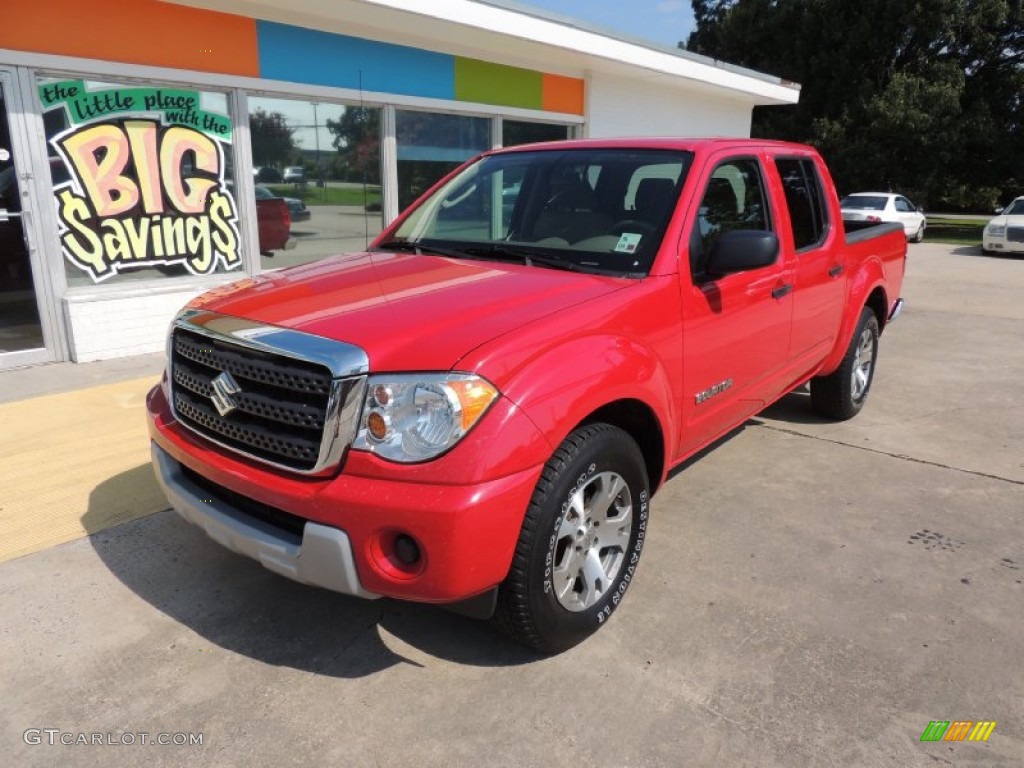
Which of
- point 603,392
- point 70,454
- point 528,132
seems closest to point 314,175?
point 528,132

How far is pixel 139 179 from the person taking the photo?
704 centimetres

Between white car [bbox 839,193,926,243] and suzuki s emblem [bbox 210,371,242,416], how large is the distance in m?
21.8

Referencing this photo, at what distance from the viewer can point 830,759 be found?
7.57ft

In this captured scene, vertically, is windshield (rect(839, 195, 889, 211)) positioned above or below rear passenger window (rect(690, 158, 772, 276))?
below

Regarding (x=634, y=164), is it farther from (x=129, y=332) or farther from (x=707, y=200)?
(x=129, y=332)

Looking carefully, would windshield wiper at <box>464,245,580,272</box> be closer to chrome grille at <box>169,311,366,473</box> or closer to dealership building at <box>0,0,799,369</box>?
chrome grille at <box>169,311,366,473</box>

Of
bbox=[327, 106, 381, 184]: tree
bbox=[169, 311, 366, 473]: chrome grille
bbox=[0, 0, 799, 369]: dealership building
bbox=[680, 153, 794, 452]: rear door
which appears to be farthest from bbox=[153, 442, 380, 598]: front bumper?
bbox=[327, 106, 381, 184]: tree

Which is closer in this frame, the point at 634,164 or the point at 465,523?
the point at 465,523

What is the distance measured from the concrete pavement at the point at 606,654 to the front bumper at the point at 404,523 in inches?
19.5

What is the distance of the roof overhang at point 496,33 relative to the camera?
769cm

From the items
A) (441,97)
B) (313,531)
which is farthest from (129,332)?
(313,531)

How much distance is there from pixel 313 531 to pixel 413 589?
36 centimetres

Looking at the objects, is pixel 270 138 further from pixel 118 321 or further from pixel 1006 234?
pixel 1006 234
